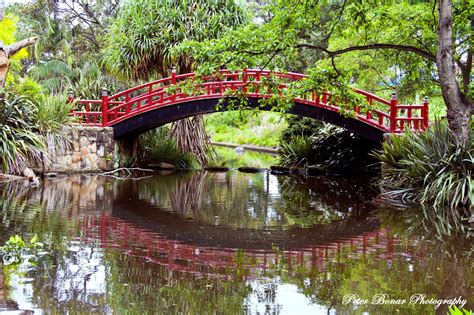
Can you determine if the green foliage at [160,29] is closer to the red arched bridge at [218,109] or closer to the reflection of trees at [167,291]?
the red arched bridge at [218,109]

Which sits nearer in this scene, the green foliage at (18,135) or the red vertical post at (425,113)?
the green foliage at (18,135)

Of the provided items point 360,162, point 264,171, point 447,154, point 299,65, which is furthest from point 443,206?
point 299,65

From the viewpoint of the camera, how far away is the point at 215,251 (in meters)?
7.98

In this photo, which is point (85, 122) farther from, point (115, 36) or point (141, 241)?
point (141, 241)

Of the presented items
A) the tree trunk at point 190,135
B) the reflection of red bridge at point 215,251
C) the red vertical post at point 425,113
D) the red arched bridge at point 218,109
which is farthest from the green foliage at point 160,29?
the reflection of red bridge at point 215,251

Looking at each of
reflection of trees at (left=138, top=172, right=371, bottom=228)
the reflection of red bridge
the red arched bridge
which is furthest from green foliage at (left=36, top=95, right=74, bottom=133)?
the reflection of red bridge

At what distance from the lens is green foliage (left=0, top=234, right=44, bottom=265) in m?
7.04

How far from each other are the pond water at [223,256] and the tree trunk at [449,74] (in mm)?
2063

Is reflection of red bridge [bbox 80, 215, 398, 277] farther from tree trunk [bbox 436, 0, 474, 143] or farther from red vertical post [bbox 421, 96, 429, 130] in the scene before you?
red vertical post [bbox 421, 96, 429, 130]

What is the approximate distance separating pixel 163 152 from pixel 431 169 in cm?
1091

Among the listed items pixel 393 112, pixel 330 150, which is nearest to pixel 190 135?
pixel 330 150

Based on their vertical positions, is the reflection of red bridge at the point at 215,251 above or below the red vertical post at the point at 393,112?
below

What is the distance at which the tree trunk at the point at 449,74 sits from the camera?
1122cm

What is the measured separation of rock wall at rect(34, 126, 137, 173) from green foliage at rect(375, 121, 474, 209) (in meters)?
9.00
